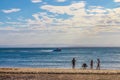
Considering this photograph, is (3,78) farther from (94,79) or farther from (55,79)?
(94,79)

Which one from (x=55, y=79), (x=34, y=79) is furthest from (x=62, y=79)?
(x=34, y=79)

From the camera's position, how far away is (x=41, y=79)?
28.1m

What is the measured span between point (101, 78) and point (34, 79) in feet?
22.3

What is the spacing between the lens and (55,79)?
1110 inches

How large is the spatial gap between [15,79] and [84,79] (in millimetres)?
6695

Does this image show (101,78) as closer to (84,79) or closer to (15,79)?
(84,79)

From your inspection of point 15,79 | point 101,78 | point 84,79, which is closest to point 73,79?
point 84,79

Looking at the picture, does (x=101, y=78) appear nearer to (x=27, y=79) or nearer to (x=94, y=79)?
(x=94, y=79)

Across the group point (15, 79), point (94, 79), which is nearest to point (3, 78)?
point (15, 79)

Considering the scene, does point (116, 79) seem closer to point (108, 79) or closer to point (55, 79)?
point (108, 79)

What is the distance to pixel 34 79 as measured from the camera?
91.4 ft

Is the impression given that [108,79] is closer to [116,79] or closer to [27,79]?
[116,79]

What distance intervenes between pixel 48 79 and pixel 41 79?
686 mm

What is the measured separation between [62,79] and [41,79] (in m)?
2.05
